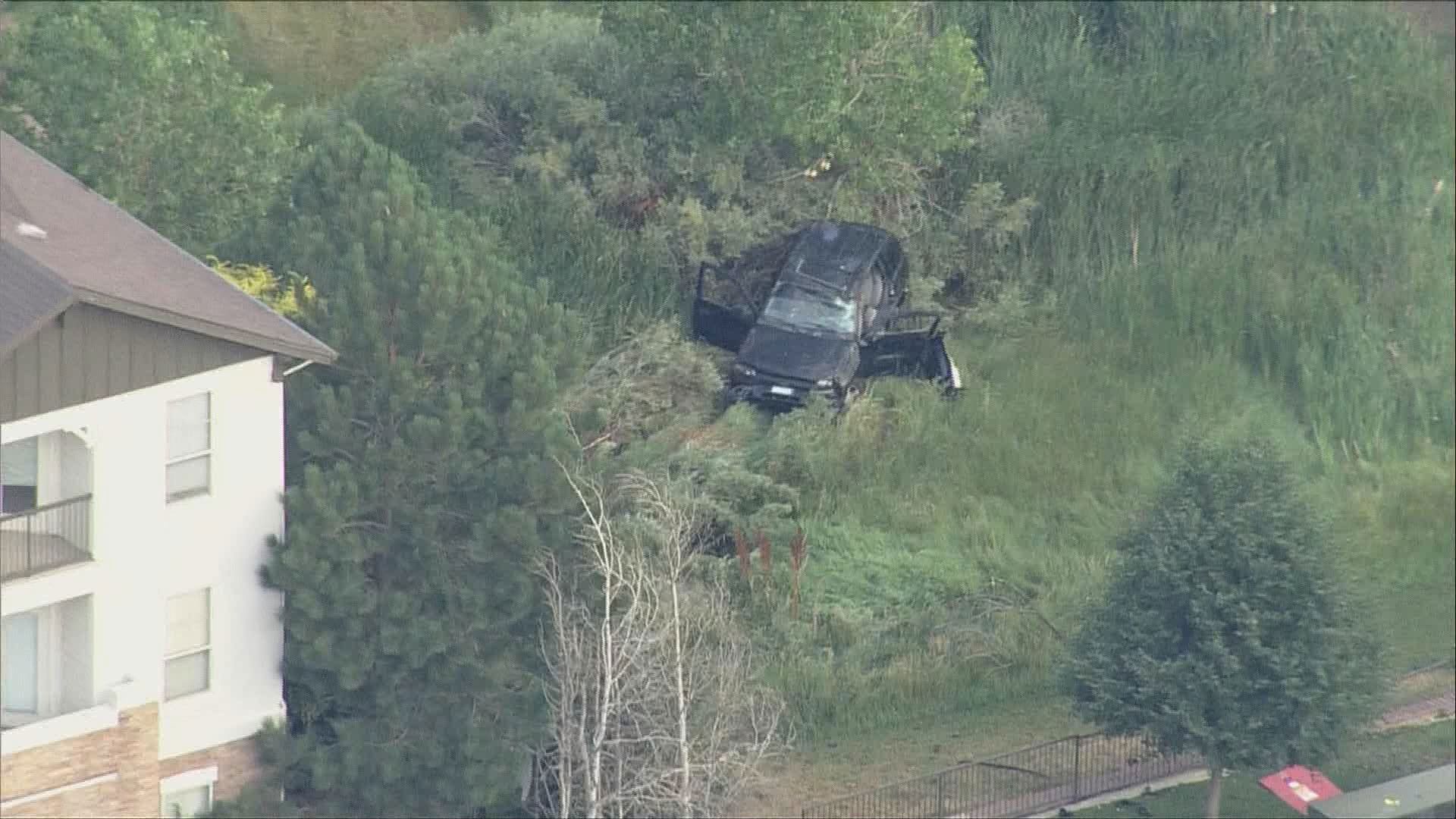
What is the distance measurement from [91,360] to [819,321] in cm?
1474

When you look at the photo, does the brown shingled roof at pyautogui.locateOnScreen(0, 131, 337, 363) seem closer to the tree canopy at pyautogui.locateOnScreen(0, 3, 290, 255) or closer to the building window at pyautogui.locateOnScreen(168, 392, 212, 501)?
the building window at pyautogui.locateOnScreen(168, 392, 212, 501)

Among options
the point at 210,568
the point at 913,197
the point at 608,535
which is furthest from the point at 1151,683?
the point at 913,197

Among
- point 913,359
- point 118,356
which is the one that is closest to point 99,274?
point 118,356

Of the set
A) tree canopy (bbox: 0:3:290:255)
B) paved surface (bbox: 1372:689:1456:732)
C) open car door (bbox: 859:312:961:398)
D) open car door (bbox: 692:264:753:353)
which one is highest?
tree canopy (bbox: 0:3:290:255)

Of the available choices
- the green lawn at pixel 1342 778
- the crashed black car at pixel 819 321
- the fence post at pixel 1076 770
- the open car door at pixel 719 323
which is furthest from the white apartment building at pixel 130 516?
the open car door at pixel 719 323

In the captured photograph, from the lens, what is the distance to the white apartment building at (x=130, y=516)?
27.3m

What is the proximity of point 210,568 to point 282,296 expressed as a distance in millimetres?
4470

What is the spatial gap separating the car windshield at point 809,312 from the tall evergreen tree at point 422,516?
9399 millimetres

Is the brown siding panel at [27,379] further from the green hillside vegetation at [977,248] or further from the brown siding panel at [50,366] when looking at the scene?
the green hillside vegetation at [977,248]

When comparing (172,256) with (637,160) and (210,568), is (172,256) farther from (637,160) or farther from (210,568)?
(637,160)

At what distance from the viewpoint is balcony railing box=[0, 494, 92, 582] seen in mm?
27594

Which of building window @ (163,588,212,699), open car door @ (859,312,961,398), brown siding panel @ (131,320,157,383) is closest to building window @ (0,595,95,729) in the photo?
building window @ (163,588,212,699)

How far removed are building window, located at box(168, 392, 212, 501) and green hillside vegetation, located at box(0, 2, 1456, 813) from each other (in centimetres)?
366

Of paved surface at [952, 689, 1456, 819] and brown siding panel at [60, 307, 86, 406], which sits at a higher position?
brown siding panel at [60, 307, 86, 406]
